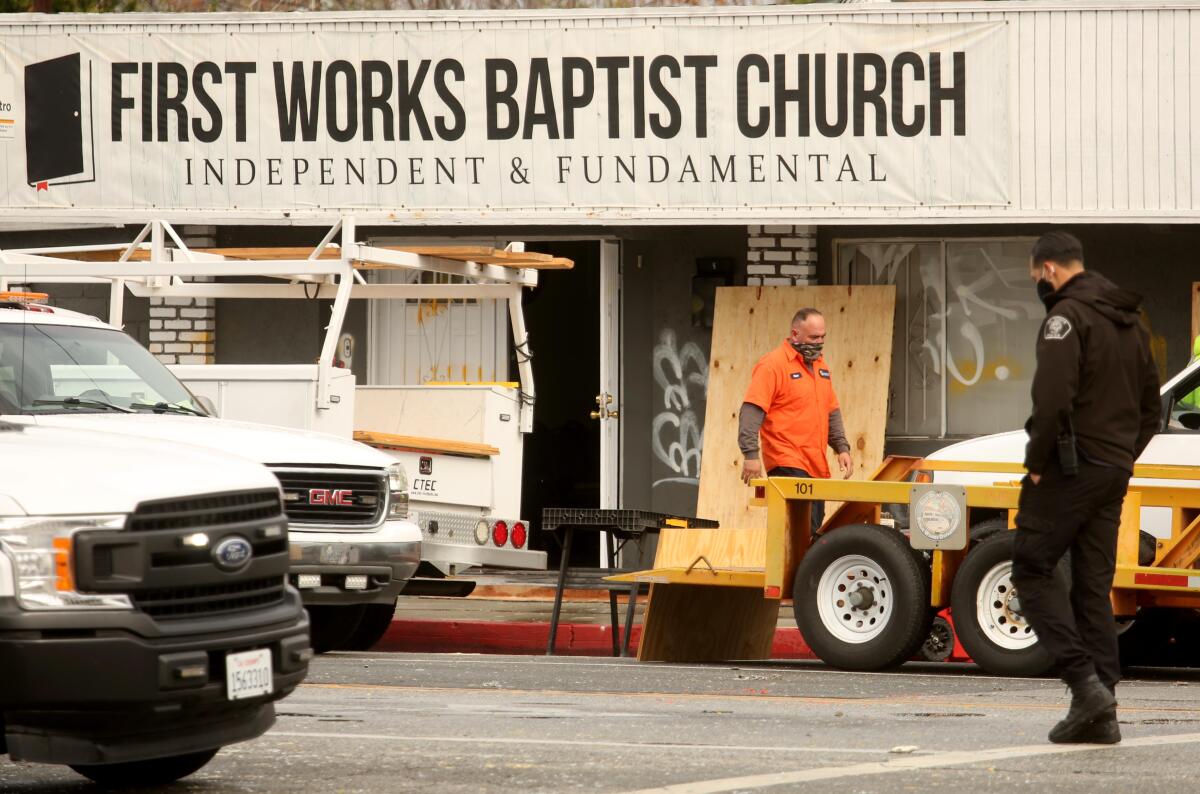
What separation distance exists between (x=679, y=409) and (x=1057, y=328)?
9.30 meters

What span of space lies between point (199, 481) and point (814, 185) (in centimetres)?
1021

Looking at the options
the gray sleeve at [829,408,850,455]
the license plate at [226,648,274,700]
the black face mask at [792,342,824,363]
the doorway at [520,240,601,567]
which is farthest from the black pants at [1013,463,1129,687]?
the doorway at [520,240,601,567]

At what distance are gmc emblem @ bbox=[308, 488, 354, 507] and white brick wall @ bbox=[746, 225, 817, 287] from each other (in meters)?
6.62

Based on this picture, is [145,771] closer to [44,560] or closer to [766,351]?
[44,560]

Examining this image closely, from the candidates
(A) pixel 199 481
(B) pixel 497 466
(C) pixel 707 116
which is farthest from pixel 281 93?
(A) pixel 199 481

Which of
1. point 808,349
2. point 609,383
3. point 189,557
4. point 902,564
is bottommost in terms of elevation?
point 902,564

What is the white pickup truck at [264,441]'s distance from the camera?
926 centimetres

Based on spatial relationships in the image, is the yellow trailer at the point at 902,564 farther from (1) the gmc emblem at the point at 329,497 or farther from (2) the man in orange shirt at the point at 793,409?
(1) the gmc emblem at the point at 329,497

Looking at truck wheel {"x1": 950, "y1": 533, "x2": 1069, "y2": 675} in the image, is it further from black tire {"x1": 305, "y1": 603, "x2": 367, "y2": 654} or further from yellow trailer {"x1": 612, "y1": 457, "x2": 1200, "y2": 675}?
black tire {"x1": 305, "y1": 603, "x2": 367, "y2": 654}

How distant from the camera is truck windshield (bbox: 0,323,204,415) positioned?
29.6ft

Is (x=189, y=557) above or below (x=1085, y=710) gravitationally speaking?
above

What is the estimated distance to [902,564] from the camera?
10930 millimetres

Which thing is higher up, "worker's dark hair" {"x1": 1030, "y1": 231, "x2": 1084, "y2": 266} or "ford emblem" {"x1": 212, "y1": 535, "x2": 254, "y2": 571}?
"worker's dark hair" {"x1": 1030, "y1": 231, "x2": 1084, "y2": 266}

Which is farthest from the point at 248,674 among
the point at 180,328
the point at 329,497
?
the point at 180,328
